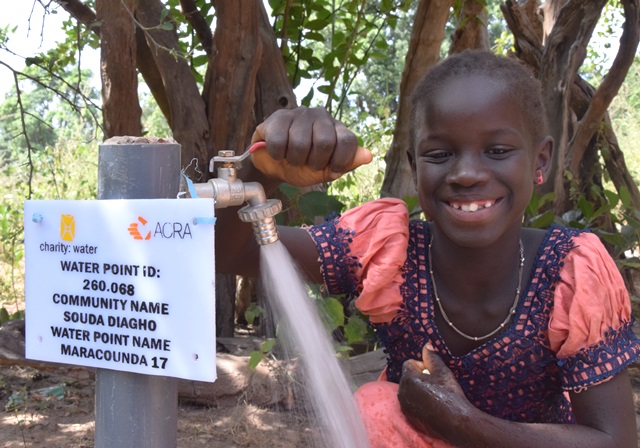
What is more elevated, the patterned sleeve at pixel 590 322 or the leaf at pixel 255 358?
the patterned sleeve at pixel 590 322

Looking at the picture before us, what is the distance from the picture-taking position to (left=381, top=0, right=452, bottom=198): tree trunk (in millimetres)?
3717

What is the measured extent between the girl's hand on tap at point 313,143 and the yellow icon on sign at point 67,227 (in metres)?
0.34

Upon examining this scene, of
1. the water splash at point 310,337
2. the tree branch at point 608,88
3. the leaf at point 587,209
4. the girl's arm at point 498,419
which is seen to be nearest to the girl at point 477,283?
the girl's arm at point 498,419

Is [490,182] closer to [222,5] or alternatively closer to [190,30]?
[222,5]

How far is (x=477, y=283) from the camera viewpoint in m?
1.73

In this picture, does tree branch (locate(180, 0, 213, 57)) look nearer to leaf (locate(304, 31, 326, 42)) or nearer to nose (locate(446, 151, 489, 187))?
leaf (locate(304, 31, 326, 42))

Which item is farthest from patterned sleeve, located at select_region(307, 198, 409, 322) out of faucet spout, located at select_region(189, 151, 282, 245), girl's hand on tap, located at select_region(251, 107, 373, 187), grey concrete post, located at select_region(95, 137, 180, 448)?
grey concrete post, located at select_region(95, 137, 180, 448)

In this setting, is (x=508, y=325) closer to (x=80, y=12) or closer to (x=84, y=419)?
(x=84, y=419)

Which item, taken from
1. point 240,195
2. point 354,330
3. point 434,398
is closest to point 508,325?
point 434,398

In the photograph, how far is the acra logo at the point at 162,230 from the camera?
3.16 feet

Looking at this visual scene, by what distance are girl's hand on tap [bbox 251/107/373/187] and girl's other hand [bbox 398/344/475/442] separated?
495mm

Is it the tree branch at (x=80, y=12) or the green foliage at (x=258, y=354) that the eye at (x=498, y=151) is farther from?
the tree branch at (x=80, y=12)

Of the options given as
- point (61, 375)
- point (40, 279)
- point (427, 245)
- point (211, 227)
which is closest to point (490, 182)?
point (427, 245)

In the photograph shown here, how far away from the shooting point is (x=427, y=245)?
1.82 metres
